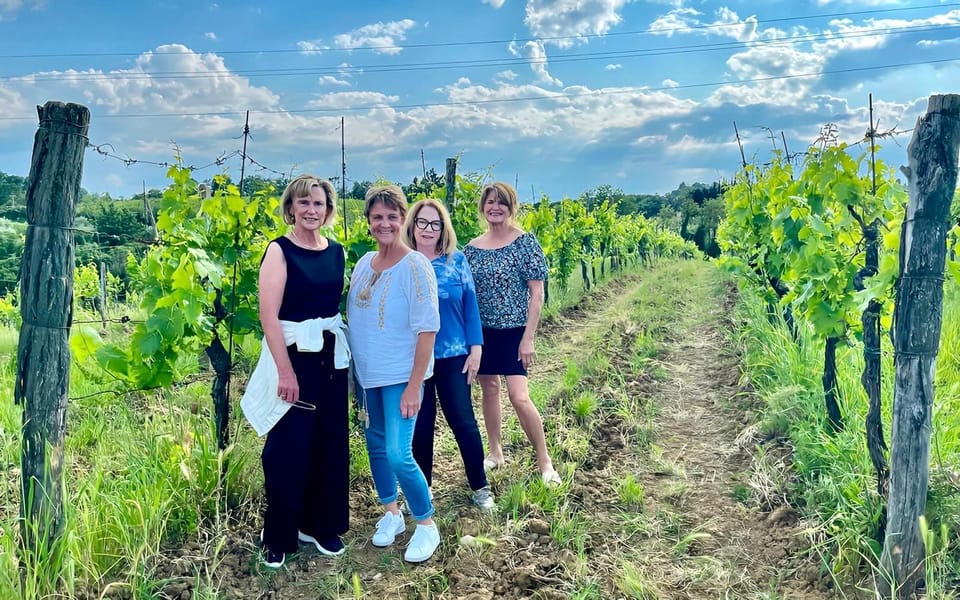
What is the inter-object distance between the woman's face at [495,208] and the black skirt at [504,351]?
2.09ft

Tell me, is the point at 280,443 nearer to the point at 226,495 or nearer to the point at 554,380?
the point at 226,495

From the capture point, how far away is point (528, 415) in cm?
351

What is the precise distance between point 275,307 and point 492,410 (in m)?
1.64

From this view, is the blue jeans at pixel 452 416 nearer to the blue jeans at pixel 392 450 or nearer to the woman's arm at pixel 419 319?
the blue jeans at pixel 392 450

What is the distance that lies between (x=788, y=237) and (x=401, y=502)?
301cm

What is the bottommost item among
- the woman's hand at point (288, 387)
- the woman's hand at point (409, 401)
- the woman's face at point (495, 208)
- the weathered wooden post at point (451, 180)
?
the woman's hand at point (409, 401)

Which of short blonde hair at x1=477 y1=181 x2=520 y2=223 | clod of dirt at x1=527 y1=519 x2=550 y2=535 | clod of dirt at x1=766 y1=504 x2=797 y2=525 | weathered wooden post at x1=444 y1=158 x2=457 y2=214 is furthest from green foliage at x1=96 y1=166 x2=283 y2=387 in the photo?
clod of dirt at x1=766 y1=504 x2=797 y2=525

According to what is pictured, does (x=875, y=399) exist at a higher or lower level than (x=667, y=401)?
higher

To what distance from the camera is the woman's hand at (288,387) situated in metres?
2.62

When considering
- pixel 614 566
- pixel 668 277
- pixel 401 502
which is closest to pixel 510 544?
pixel 614 566

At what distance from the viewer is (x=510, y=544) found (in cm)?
298

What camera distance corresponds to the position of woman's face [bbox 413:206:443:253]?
3033mm

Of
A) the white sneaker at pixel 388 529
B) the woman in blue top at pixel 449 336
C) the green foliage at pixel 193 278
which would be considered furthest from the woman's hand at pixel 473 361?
the green foliage at pixel 193 278

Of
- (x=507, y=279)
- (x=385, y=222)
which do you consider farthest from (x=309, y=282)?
(x=507, y=279)
